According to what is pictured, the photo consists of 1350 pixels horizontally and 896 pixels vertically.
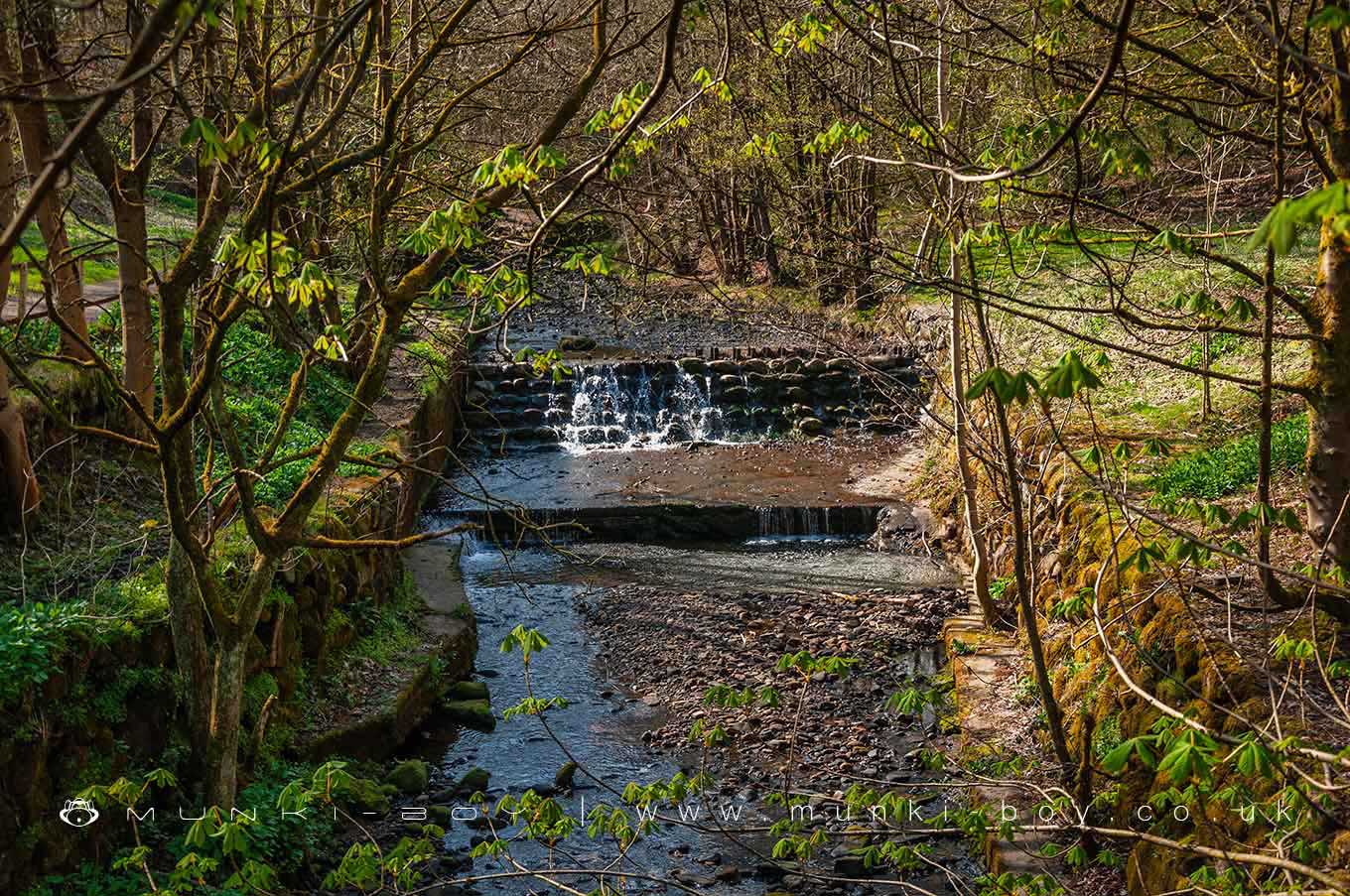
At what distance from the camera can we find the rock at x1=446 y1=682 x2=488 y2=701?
846 cm

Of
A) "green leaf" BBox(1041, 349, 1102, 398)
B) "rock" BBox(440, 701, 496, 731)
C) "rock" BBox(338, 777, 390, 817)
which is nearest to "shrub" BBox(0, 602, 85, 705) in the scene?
"rock" BBox(338, 777, 390, 817)

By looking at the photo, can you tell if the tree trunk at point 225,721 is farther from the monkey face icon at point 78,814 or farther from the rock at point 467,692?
the rock at point 467,692

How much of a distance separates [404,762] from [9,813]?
293 centimetres

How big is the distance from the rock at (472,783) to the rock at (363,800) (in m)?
0.54

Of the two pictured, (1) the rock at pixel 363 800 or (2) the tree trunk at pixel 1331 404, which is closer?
(2) the tree trunk at pixel 1331 404

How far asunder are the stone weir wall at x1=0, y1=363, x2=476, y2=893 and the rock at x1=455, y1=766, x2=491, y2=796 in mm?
702

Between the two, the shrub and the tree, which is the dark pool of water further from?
the shrub

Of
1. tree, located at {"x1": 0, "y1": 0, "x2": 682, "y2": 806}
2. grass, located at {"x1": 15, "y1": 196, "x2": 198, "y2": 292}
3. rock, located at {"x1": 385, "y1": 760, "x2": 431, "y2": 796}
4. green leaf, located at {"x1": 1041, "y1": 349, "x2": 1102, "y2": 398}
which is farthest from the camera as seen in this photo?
rock, located at {"x1": 385, "y1": 760, "x2": 431, "y2": 796}

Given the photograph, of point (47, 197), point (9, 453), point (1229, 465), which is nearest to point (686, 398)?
point (1229, 465)

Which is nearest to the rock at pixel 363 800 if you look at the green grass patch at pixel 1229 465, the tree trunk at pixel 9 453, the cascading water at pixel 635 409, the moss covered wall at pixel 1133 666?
the tree trunk at pixel 9 453

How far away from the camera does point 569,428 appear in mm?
16203

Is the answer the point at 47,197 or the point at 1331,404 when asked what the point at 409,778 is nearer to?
the point at 47,197

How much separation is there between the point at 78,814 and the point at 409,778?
2395 mm

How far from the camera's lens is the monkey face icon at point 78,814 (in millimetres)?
4891
